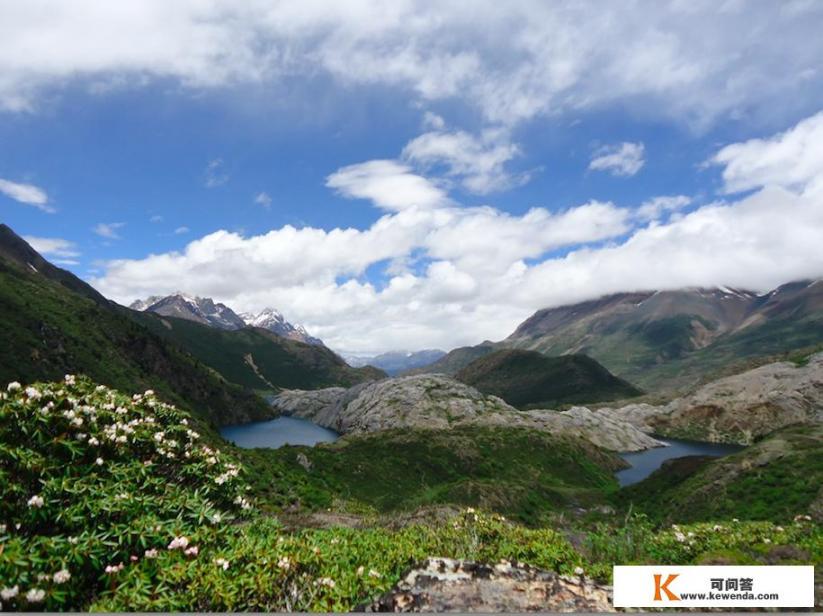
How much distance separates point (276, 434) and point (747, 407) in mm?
177416

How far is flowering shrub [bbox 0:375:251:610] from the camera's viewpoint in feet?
24.1

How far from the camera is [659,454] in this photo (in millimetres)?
135375

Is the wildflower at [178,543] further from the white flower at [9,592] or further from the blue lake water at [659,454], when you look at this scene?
the blue lake water at [659,454]

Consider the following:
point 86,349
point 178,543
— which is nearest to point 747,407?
point 178,543

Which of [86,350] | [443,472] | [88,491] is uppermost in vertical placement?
[86,350]

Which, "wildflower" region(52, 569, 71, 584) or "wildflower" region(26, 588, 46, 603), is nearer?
"wildflower" region(26, 588, 46, 603)

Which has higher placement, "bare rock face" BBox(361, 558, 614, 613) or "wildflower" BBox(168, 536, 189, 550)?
"wildflower" BBox(168, 536, 189, 550)

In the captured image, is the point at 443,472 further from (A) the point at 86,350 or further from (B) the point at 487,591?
(A) the point at 86,350

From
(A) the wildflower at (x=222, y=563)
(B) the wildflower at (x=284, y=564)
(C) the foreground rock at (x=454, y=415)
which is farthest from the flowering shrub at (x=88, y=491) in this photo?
(C) the foreground rock at (x=454, y=415)

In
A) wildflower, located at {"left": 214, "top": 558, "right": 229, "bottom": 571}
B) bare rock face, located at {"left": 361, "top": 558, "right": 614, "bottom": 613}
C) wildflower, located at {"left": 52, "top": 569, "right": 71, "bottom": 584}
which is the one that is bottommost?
bare rock face, located at {"left": 361, "top": 558, "right": 614, "bottom": 613}

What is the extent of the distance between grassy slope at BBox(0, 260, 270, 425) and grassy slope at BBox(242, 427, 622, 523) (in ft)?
238

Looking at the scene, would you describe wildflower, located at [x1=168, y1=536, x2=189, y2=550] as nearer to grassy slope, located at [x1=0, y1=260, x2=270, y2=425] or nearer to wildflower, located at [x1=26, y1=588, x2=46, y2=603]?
wildflower, located at [x1=26, y1=588, x2=46, y2=603]

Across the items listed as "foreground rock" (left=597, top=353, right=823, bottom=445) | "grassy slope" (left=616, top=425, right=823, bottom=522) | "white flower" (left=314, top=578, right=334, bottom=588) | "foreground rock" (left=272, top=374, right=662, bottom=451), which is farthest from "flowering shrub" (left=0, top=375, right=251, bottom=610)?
"foreground rock" (left=597, top=353, right=823, bottom=445)

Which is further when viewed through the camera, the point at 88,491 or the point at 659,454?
the point at 659,454
